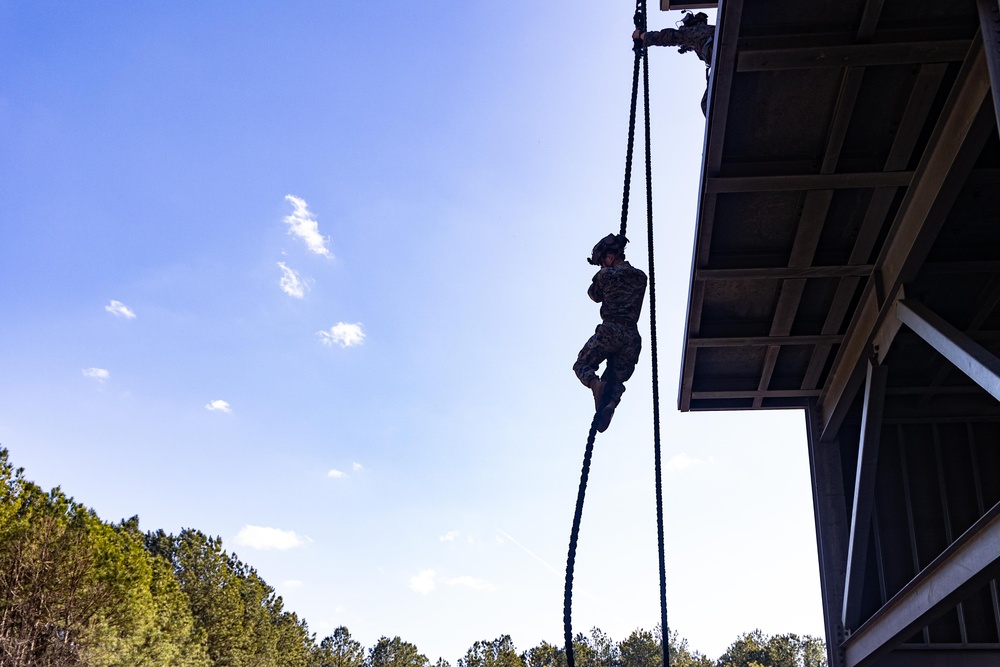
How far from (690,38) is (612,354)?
466 cm

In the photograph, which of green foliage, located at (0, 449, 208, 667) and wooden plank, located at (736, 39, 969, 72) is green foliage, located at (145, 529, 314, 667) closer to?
green foliage, located at (0, 449, 208, 667)

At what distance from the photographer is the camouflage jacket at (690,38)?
9609mm

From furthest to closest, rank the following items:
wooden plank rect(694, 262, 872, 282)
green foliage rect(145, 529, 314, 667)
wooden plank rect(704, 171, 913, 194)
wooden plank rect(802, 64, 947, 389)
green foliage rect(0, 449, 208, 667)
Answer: green foliage rect(145, 529, 314, 667), green foliage rect(0, 449, 208, 667), wooden plank rect(694, 262, 872, 282), wooden plank rect(704, 171, 913, 194), wooden plank rect(802, 64, 947, 389)

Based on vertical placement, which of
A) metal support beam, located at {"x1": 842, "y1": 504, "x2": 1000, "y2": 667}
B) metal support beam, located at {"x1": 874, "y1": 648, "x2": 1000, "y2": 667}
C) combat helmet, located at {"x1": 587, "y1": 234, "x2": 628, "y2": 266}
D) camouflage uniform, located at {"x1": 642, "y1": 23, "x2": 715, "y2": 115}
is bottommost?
metal support beam, located at {"x1": 874, "y1": 648, "x2": 1000, "y2": 667}

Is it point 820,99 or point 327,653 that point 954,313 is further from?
point 327,653

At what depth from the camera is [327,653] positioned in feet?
210

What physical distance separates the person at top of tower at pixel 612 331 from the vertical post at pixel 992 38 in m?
2.94

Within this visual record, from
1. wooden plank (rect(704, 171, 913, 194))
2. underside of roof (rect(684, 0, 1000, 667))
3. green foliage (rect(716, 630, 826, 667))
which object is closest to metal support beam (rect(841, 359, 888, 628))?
underside of roof (rect(684, 0, 1000, 667))

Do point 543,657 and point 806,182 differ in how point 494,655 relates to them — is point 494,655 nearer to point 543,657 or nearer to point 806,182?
point 543,657

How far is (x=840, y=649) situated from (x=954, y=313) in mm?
4146

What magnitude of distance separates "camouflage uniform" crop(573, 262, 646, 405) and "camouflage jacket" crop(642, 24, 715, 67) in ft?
11.5

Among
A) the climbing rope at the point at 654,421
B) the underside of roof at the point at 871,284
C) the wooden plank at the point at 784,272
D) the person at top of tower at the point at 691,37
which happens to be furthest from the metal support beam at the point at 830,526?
the person at top of tower at the point at 691,37

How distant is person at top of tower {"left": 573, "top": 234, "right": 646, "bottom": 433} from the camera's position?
23.0ft

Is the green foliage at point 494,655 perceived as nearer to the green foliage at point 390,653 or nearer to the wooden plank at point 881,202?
the green foliage at point 390,653
